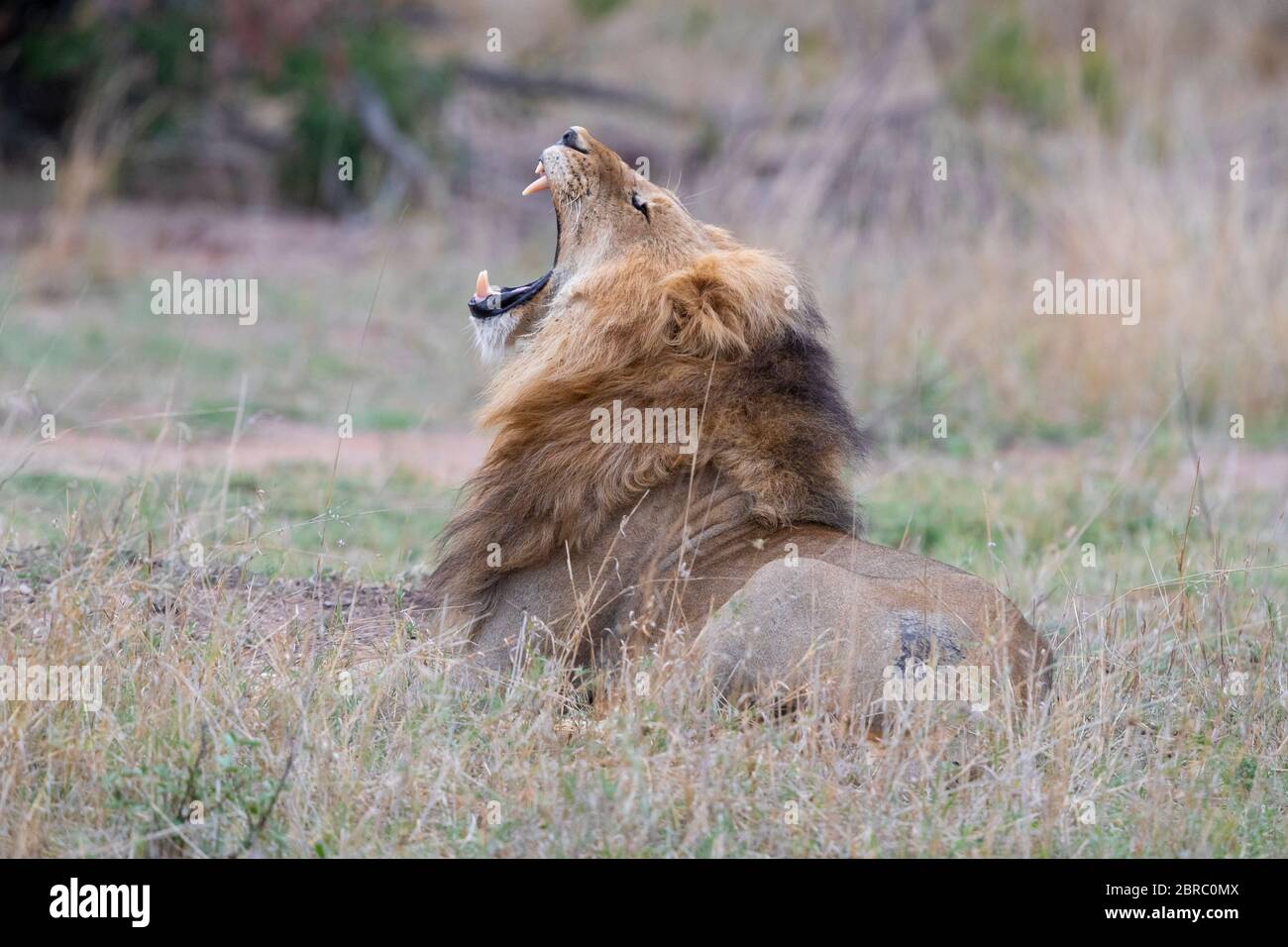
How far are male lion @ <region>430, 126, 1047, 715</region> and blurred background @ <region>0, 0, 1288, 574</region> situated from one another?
0.98 metres

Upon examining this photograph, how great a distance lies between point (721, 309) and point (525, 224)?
Answer: 9879mm

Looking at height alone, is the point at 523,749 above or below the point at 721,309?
below

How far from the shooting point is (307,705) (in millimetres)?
4023

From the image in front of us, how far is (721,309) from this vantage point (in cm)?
471

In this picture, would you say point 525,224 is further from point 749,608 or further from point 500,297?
point 749,608

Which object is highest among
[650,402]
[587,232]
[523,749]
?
[587,232]

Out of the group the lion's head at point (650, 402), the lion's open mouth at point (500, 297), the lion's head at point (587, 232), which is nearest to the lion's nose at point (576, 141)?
the lion's head at point (587, 232)

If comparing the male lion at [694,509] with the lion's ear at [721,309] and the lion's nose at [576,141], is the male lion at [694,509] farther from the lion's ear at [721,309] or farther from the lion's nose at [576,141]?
the lion's nose at [576,141]

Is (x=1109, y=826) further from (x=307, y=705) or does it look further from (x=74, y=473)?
(x=74, y=473)

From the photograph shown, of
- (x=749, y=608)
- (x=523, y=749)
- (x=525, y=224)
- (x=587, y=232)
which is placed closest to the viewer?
(x=523, y=749)

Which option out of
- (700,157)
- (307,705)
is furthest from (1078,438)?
(307,705)

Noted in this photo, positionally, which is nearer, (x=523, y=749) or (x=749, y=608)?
A: (x=523, y=749)

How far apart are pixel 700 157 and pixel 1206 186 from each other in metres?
4.79

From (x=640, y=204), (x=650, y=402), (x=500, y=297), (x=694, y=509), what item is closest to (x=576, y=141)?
(x=640, y=204)
